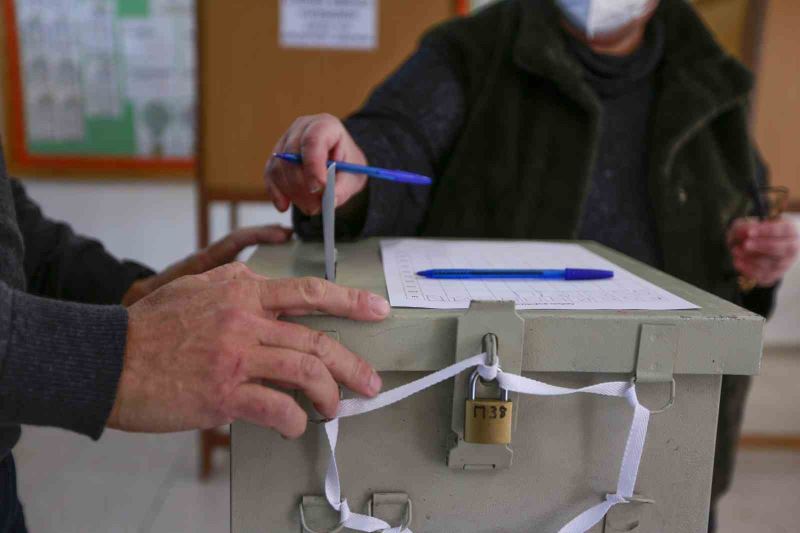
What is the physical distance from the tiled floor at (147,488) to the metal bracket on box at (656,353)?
1.35m

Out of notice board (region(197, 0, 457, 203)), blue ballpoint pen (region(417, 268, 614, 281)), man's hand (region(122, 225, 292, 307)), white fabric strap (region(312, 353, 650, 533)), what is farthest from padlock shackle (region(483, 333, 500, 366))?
notice board (region(197, 0, 457, 203))

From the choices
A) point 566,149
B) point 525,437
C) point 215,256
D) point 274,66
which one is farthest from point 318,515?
point 274,66

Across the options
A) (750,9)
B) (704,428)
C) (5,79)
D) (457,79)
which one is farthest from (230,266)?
(5,79)

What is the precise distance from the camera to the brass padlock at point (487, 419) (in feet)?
1.53

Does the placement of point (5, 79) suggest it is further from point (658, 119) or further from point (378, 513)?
point (378, 513)

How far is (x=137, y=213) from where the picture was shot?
7.97ft

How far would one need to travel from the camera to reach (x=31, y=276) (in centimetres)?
82

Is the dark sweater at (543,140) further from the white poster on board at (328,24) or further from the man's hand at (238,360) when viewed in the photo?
the white poster on board at (328,24)

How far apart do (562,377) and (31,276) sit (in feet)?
2.15

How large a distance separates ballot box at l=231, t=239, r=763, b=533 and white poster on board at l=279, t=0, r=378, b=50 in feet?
4.11

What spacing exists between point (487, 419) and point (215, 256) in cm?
47

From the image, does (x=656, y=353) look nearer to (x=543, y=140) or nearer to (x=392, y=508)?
(x=392, y=508)

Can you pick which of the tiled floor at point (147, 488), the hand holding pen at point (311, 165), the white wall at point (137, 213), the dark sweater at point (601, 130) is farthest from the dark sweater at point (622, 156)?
the white wall at point (137, 213)

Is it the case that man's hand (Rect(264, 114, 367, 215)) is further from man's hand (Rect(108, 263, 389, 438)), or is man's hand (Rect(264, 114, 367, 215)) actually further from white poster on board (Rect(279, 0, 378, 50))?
white poster on board (Rect(279, 0, 378, 50))
